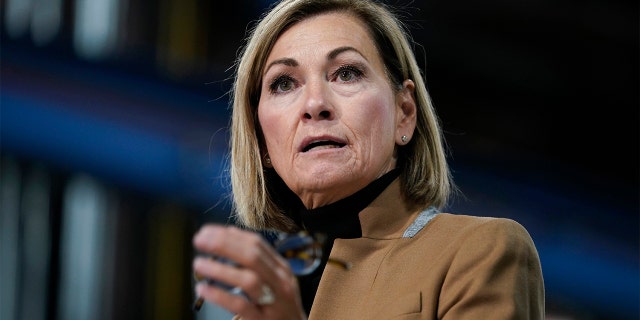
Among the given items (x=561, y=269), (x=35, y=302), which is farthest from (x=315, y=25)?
(x=561, y=269)

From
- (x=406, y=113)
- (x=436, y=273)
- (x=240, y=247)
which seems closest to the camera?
(x=240, y=247)

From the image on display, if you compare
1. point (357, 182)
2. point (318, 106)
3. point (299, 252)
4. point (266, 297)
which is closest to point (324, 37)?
point (318, 106)

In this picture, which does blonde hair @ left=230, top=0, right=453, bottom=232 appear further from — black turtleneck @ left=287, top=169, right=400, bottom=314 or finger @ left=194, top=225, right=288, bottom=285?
finger @ left=194, top=225, right=288, bottom=285

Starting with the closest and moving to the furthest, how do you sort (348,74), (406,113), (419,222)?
(419,222) → (348,74) → (406,113)

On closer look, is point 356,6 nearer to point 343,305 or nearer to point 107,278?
point 343,305

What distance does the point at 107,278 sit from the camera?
9.87 ft

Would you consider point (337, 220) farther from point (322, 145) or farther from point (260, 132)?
point (260, 132)

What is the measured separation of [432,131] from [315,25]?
1.15 feet

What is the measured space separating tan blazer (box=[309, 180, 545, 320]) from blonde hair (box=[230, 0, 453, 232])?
197 mm

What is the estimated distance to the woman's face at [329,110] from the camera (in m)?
1.78

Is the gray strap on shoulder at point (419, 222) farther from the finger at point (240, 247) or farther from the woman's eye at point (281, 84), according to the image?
the finger at point (240, 247)

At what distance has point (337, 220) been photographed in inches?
71.9

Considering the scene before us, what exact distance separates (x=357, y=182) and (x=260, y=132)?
360 millimetres

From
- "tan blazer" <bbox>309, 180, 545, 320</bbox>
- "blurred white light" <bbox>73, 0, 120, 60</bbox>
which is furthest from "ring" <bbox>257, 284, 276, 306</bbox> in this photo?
"blurred white light" <bbox>73, 0, 120, 60</bbox>
